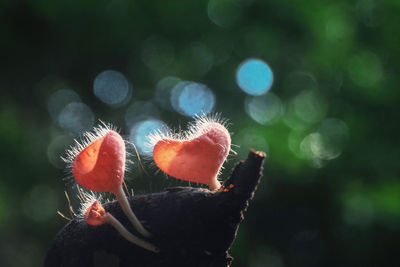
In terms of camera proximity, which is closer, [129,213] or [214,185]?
[129,213]

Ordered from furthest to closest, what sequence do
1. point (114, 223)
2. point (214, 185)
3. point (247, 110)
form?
point (247, 110) → point (214, 185) → point (114, 223)

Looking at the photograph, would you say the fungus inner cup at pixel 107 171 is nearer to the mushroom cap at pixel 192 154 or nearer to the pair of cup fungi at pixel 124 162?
the pair of cup fungi at pixel 124 162

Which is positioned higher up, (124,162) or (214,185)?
(124,162)

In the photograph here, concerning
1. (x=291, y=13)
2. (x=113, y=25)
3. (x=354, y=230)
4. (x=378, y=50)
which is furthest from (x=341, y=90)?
(x=113, y=25)

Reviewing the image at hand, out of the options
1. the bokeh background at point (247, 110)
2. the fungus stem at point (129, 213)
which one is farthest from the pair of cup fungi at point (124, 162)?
the bokeh background at point (247, 110)

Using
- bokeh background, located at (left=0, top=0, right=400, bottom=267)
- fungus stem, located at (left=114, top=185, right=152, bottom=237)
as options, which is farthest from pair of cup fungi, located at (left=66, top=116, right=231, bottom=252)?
bokeh background, located at (left=0, top=0, right=400, bottom=267)

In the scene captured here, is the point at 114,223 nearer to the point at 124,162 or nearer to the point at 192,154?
the point at 124,162

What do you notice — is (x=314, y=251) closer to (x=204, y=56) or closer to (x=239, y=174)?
(x=204, y=56)

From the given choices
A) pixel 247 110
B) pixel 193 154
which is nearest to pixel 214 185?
pixel 193 154
